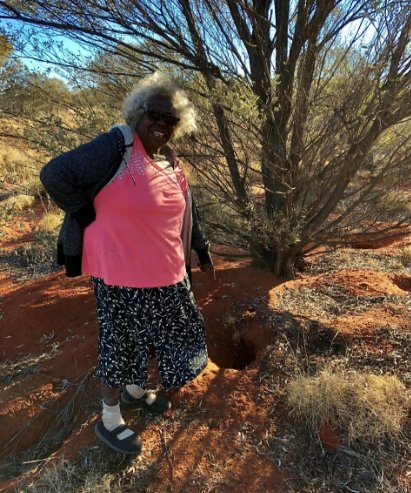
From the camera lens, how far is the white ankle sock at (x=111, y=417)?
240cm

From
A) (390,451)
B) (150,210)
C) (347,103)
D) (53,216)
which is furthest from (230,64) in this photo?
(53,216)

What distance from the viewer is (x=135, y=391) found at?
2.66 meters

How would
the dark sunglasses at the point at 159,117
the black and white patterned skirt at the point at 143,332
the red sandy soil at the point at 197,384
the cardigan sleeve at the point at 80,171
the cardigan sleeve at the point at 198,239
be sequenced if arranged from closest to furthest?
the cardigan sleeve at the point at 80,171 < the dark sunglasses at the point at 159,117 < the black and white patterned skirt at the point at 143,332 < the red sandy soil at the point at 197,384 < the cardigan sleeve at the point at 198,239

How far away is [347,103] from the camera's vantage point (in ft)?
9.88

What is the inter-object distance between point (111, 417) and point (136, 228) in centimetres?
111

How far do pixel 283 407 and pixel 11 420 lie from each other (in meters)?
1.77

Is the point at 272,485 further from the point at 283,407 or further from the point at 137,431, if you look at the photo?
the point at 137,431

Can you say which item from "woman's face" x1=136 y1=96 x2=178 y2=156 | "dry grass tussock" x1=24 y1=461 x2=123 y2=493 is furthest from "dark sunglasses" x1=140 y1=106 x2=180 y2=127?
"dry grass tussock" x1=24 y1=461 x2=123 y2=493

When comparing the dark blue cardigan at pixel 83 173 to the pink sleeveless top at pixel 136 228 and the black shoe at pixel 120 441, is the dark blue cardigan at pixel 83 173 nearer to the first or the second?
the pink sleeveless top at pixel 136 228

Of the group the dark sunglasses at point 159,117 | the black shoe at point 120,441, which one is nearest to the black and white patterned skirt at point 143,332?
the black shoe at point 120,441

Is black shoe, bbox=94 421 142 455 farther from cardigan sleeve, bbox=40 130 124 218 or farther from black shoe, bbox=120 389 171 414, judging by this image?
cardigan sleeve, bbox=40 130 124 218

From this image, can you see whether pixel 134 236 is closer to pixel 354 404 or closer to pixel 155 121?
pixel 155 121

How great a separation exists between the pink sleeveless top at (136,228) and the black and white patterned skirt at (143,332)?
0.10 metres

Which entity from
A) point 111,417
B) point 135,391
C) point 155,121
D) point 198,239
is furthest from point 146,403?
point 155,121
